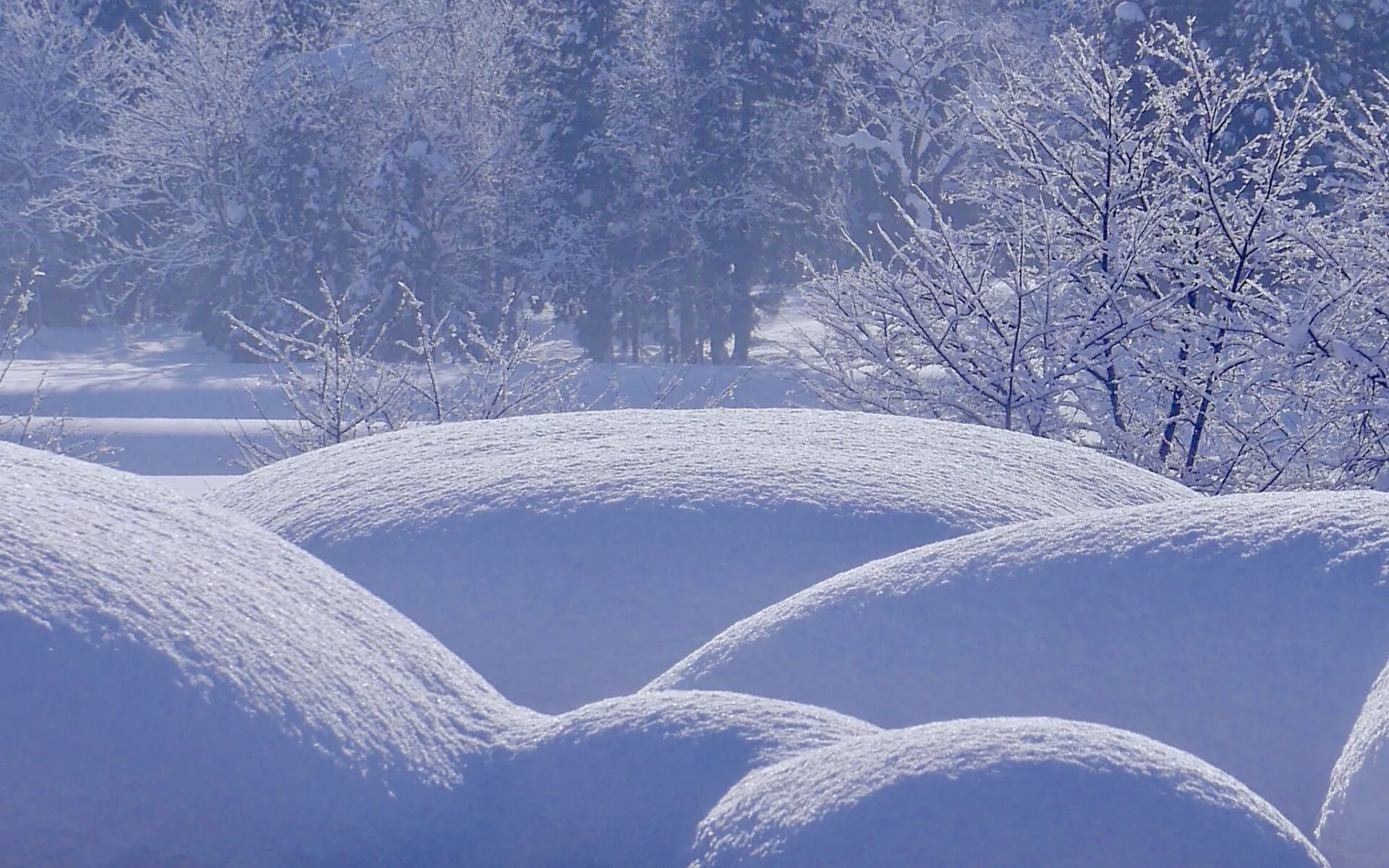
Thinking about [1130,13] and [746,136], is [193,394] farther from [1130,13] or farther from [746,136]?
[1130,13]

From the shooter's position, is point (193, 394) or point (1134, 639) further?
point (193, 394)

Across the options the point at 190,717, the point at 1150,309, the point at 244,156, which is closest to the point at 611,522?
the point at 190,717

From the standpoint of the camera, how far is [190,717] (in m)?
1.91

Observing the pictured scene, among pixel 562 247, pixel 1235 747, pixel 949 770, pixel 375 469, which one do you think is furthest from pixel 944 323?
pixel 562 247

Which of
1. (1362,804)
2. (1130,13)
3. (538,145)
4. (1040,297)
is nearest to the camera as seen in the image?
(1362,804)

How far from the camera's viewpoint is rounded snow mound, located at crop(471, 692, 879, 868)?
6.64ft

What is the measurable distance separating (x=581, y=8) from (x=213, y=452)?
1607 cm

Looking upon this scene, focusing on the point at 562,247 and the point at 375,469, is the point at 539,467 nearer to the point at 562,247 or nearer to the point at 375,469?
the point at 375,469

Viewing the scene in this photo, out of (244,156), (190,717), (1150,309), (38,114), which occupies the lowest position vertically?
(190,717)

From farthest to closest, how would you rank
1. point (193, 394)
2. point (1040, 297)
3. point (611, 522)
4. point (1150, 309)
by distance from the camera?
point (193, 394) < point (1040, 297) < point (1150, 309) < point (611, 522)

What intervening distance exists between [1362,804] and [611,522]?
62.3 inches

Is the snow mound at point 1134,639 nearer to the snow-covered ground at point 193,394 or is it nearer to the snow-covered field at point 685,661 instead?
the snow-covered field at point 685,661

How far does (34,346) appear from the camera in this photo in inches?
1325

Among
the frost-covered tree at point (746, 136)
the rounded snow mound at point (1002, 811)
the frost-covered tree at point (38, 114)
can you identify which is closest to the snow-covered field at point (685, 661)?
the rounded snow mound at point (1002, 811)
